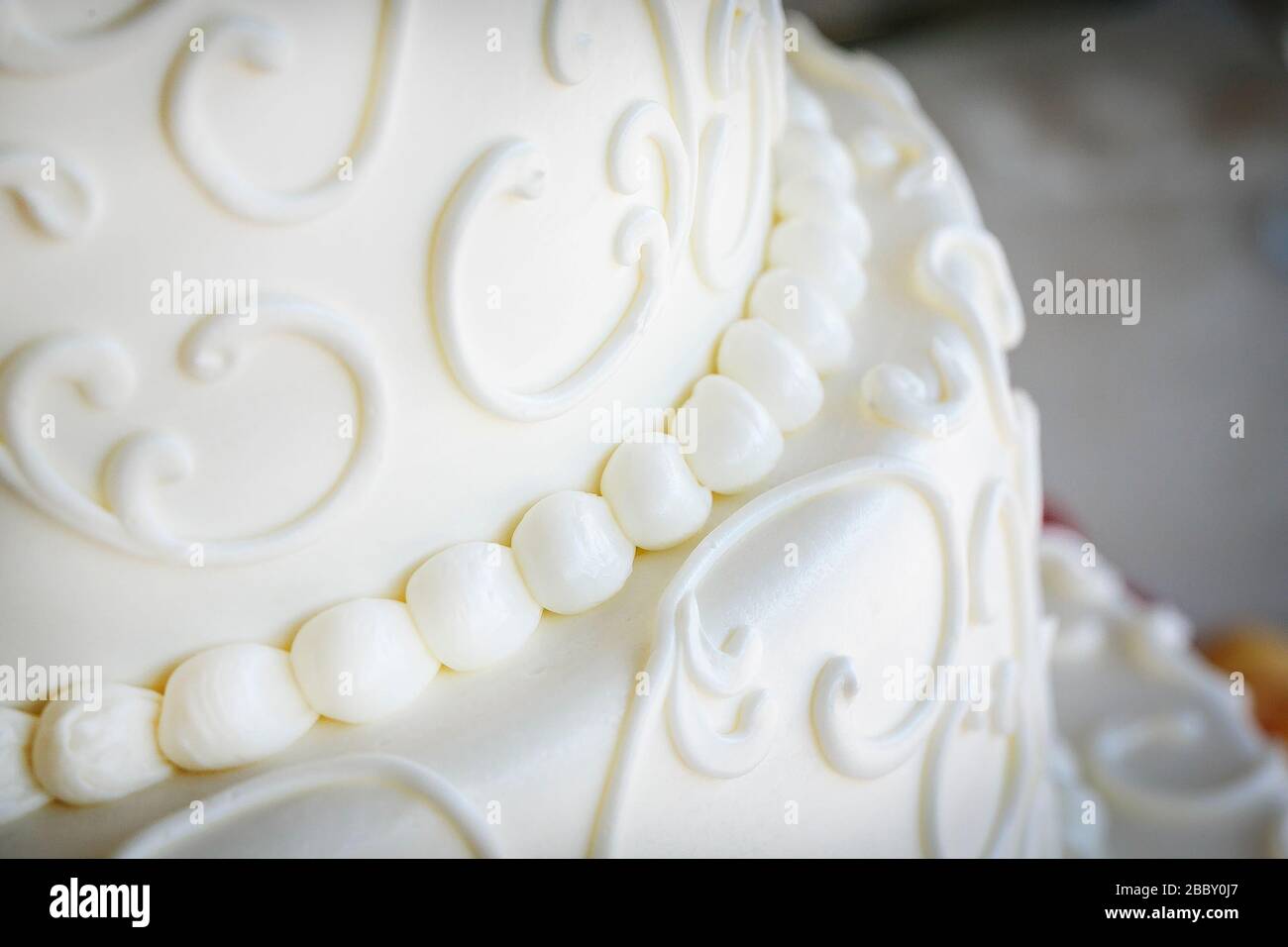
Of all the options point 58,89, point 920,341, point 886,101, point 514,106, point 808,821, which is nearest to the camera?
point 58,89

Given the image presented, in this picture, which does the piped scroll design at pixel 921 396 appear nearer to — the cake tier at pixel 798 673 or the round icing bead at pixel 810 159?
the cake tier at pixel 798 673

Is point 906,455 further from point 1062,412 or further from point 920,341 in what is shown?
point 1062,412

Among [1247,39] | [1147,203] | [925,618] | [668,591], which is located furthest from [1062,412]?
[668,591]

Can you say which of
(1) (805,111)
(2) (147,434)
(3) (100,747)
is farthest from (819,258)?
(3) (100,747)

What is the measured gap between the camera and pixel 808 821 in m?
0.95

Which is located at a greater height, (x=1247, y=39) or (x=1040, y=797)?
(x=1247, y=39)

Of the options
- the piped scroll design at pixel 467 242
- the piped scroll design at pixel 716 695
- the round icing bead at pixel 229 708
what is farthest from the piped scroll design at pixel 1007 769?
the round icing bead at pixel 229 708

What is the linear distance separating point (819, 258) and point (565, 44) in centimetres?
39

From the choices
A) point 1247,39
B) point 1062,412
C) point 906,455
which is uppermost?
point 1247,39

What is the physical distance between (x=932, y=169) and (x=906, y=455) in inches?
17.3

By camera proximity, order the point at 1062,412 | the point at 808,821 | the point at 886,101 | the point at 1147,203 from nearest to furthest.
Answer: the point at 808,821 < the point at 886,101 < the point at 1062,412 < the point at 1147,203

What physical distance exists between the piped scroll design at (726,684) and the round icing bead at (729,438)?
0.03 m

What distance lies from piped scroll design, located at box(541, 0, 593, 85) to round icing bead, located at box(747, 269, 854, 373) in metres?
0.31

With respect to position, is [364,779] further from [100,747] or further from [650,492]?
[650,492]
